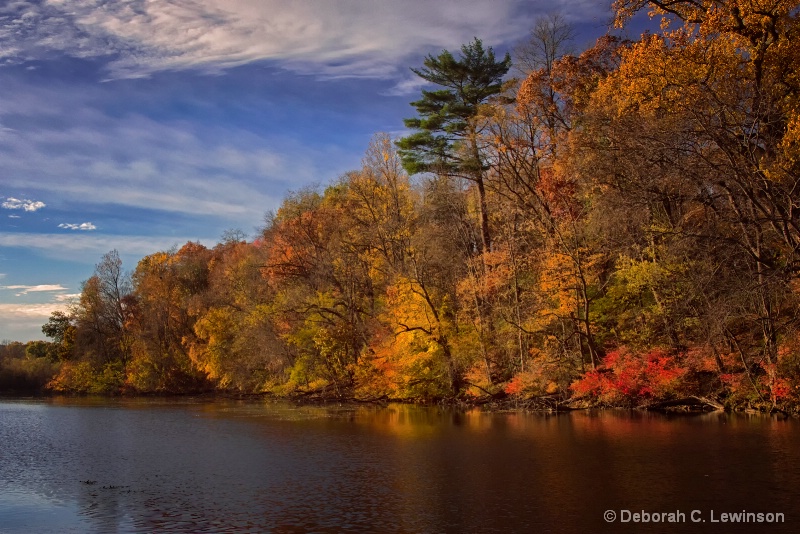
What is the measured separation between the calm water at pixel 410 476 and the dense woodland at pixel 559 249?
195 inches

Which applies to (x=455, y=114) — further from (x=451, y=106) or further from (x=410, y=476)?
(x=410, y=476)

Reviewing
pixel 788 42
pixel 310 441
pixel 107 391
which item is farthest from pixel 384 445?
pixel 107 391

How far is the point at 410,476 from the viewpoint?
16250 millimetres

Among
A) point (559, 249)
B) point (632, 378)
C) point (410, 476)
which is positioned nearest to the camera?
point (410, 476)

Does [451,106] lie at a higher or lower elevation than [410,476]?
higher

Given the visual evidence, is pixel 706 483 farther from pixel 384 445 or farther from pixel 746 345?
pixel 746 345

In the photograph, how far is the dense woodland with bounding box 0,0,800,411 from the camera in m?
21.2

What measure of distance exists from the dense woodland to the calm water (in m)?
4.95

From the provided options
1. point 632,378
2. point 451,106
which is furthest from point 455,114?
point 632,378

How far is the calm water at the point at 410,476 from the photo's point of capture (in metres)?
12.2

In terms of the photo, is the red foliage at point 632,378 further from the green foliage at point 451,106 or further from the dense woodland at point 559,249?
the green foliage at point 451,106

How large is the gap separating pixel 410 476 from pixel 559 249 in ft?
66.5

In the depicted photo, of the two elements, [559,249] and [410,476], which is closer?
[410,476]

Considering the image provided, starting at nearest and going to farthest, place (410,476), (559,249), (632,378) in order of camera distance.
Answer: (410,476), (632,378), (559,249)
